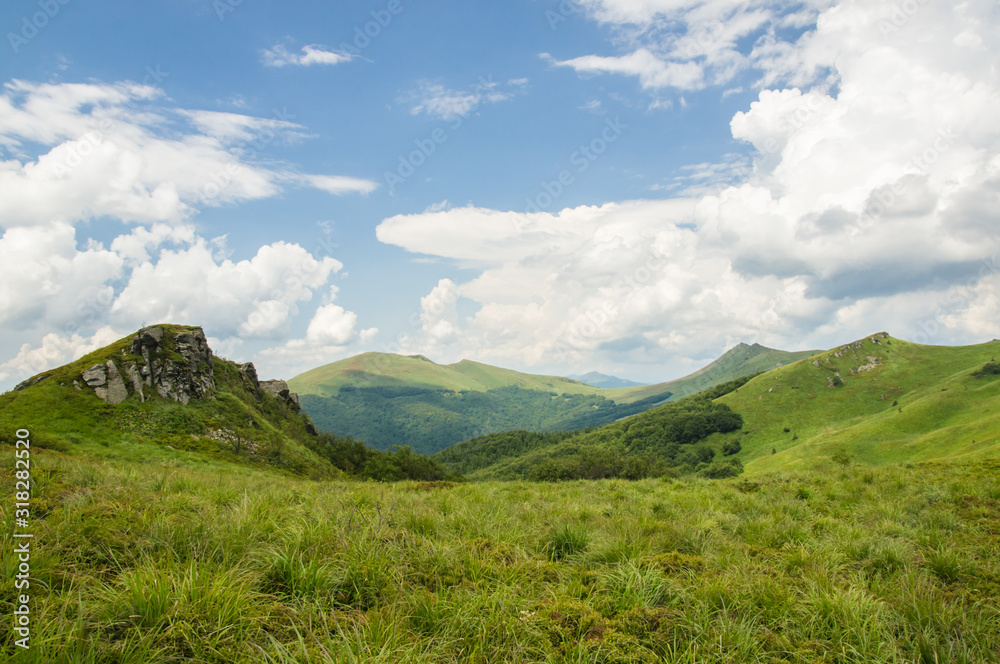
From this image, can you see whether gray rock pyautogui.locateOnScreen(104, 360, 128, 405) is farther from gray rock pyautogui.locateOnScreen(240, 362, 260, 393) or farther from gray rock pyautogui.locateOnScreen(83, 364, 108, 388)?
gray rock pyautogui.locateOnScreen(240, 362, 260, 393)

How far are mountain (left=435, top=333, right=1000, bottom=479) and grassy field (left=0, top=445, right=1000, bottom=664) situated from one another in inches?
3583

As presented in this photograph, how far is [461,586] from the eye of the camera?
5285 millimetres

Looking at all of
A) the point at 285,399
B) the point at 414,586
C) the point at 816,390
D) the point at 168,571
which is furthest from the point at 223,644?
the point at 816,390

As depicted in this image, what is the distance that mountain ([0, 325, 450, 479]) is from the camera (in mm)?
42469

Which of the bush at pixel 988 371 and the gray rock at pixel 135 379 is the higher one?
the gray rock at pixel 135 379

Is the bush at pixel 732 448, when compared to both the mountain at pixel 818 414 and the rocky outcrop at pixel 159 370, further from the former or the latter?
the rocky outcrop at pixel 159 370

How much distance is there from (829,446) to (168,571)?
4684 inches

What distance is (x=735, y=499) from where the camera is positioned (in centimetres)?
1248

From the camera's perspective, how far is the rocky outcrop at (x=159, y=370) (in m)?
52.7

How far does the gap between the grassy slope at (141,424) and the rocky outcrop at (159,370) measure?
3.19 feet

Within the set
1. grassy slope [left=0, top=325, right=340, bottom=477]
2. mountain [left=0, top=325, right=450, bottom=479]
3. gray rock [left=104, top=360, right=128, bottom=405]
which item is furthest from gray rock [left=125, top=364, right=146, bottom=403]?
gray rock [left=104, top=360, right=128, bottom=405]

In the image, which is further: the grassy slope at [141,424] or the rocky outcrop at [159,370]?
the rocky outcrop at [159,370]

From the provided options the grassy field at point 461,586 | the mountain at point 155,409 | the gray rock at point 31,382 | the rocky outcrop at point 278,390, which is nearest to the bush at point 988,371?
the grassy field at point 461,586

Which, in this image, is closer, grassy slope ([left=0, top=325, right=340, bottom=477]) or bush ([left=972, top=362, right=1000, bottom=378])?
grassy slope ([left=0, top=325, right=340, bottom=477])
